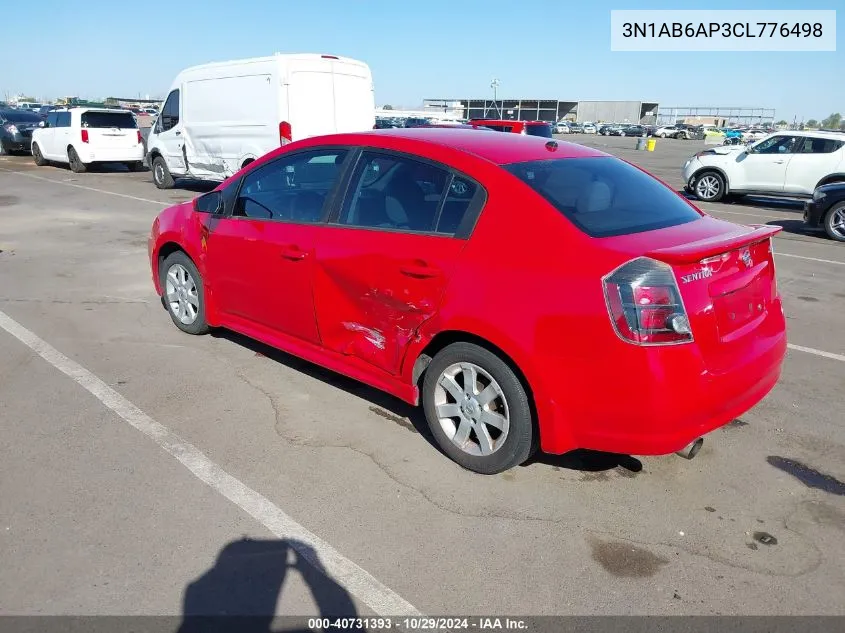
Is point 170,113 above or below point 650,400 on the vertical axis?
above

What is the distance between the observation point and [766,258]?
3574 mm

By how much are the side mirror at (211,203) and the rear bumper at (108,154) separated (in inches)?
620

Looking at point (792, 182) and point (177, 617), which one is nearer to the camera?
point (177, 617)

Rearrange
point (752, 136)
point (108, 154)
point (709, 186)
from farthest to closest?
point (752, 136), point (108, 154), point (709, 186)

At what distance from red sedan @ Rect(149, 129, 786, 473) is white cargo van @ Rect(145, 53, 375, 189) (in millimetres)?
8439

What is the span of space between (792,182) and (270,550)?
14.7 meters

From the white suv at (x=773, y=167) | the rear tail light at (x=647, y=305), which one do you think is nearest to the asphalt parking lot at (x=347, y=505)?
the rear tail light at (x=647, y=305)

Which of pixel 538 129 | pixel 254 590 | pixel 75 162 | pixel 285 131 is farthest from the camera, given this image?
pixel 538 129

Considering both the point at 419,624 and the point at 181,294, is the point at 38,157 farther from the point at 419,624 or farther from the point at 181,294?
the point at 419,624

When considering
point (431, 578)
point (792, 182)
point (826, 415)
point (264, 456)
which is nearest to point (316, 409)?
point (264, 456)

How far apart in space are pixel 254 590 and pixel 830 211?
36.9 ft

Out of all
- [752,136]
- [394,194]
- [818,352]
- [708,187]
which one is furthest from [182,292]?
[752,136]

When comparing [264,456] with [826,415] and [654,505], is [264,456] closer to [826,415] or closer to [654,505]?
[654,505]

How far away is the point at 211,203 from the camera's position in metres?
5.07
